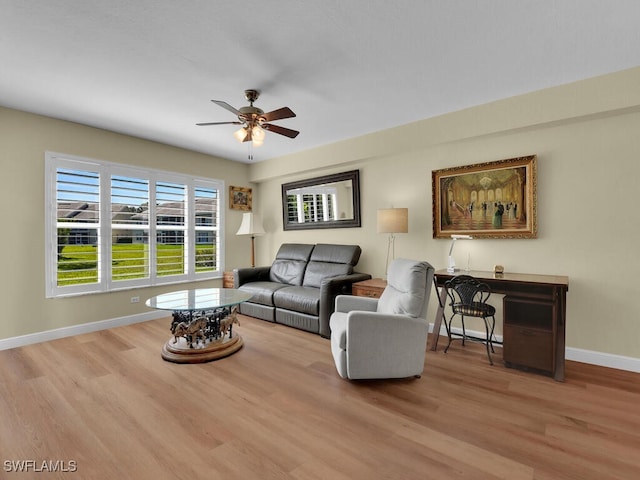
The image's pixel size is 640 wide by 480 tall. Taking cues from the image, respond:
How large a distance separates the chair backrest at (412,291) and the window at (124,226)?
3.52 m

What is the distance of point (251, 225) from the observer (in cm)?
535

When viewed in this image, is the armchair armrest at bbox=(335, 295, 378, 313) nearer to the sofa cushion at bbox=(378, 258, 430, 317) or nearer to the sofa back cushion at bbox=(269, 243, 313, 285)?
the sofa cushion at bbox=(378, 258, 430, 317)

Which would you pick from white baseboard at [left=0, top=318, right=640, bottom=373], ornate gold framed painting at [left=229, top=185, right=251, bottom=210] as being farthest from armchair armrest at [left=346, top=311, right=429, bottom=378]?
ornate gold framed painting at [left=229, top=185, right=251, bottom=210]

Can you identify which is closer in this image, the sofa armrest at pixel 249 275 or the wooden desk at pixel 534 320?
the wooden desk at pixel 534 320

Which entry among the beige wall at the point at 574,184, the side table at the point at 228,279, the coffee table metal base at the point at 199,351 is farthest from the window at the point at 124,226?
the beige wall at the point at 574,184

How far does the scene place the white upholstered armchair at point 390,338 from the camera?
96.7 inches

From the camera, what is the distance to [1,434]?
1.86 meters

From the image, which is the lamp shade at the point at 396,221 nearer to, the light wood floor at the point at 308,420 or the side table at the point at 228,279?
the light wood floor at the point at 308,420

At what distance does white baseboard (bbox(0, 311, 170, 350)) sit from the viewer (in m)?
3.35

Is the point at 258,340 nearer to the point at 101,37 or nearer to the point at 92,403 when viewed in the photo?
the point at 92,403

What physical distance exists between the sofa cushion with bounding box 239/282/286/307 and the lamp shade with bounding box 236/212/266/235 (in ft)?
3.68

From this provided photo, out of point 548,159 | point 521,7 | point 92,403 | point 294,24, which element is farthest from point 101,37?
point 548,159

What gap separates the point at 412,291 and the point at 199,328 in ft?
7.04

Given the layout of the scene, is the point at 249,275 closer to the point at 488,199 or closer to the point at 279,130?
the point at 279,130
